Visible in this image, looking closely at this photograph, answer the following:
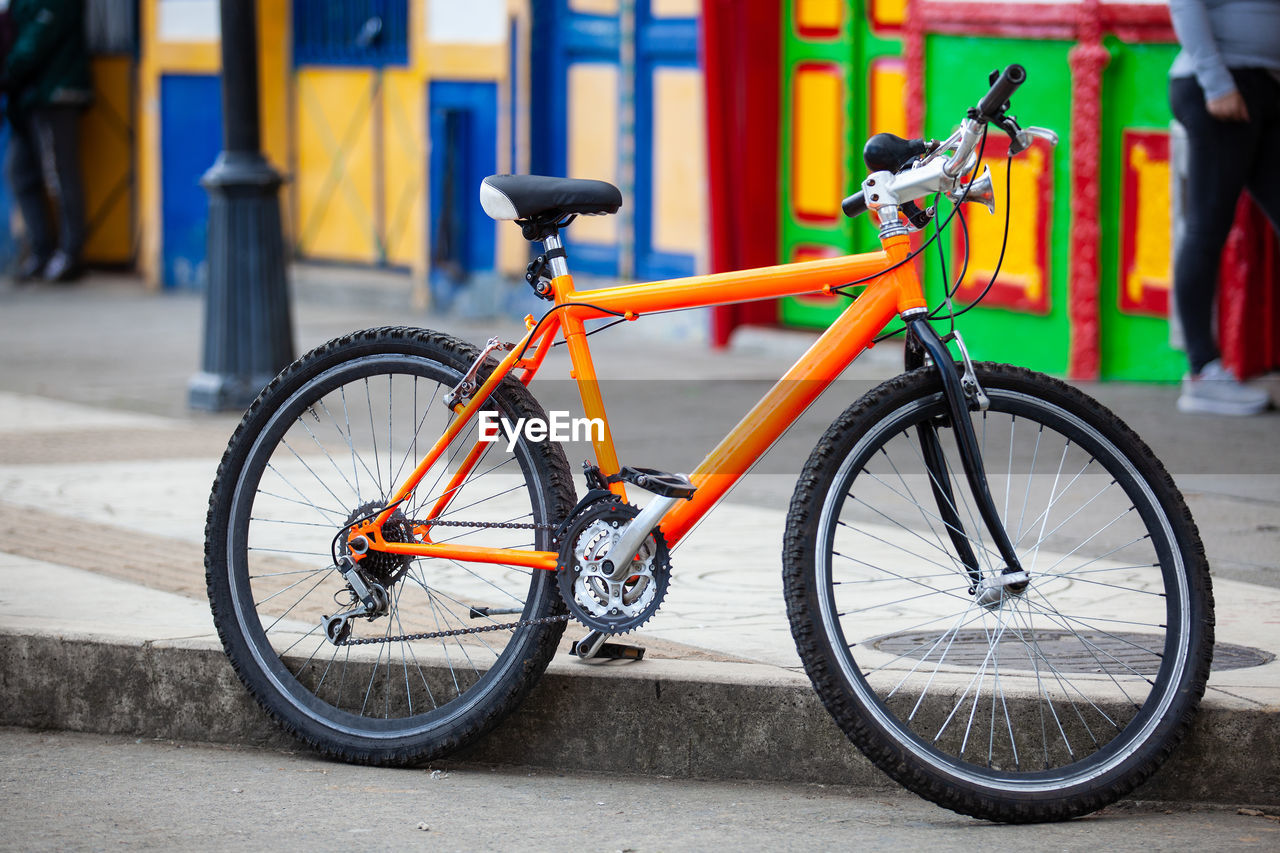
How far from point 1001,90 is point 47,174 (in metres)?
11.0

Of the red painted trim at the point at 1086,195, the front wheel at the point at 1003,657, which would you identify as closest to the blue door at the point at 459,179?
the red painted trim at the point at 1086,195

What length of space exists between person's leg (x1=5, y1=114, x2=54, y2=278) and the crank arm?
429 inches

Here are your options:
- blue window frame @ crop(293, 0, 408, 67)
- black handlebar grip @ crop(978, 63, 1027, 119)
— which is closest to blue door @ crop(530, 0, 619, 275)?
blue window frame @ crop(293, 0, 408, 67)

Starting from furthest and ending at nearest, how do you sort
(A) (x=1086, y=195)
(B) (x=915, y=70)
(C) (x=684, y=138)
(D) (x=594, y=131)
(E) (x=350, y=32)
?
(E) (x=350, y=32), (D) (x=594, y=131), (C) (x=684, y=138), (B) (x=915, y=70), (A) (x=1086, y=195)

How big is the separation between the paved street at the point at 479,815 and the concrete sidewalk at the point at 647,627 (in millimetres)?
83

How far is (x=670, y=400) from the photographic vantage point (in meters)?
8.22

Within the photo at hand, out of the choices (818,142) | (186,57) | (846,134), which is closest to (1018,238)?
(846,134)

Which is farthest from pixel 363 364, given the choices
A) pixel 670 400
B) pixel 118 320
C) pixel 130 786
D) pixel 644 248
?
pixel 118 320

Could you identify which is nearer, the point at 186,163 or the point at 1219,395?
the point at 1219,395

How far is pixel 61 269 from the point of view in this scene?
1354 centimetres

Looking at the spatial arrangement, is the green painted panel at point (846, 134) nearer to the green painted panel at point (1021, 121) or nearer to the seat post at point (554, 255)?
the green painted panel at point (1021, 121)

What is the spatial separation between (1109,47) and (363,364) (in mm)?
4825

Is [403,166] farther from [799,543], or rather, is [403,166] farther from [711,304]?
[799,543]

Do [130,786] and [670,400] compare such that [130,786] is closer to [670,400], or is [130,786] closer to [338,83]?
[670,400]
